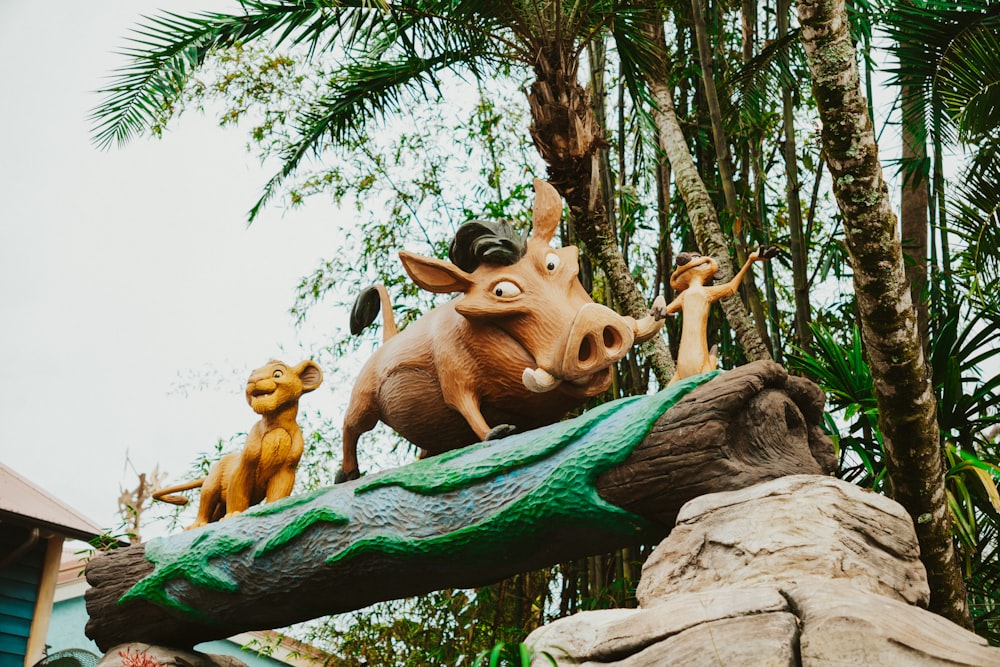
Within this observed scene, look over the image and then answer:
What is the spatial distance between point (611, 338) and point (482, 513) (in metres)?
0.74

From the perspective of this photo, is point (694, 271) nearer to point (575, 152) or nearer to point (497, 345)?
point (497, 345)

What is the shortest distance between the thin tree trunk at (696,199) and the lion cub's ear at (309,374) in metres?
1.68

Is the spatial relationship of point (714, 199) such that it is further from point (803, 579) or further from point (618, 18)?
point (803, 579)

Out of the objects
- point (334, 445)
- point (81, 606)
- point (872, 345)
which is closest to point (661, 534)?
point (872, 345)

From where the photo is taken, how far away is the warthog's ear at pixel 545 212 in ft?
11.5

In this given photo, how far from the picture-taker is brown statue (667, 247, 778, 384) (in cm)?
289

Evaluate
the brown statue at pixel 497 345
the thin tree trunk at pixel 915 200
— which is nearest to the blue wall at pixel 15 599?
the brown statue at pixel 497 345

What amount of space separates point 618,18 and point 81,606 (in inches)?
250

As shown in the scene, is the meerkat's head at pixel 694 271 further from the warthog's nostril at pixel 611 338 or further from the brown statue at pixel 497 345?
the warthog's nostril at pixel 611 338

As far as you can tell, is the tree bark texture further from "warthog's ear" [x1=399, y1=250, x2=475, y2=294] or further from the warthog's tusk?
"warthog's ear" [x1=399, y1=250, x2=475, y2=294]

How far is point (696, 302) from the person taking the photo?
10.1 feet

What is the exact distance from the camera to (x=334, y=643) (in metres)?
5.79

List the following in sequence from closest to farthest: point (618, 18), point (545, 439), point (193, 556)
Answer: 1. point (545, 439)
2. point (193, 556)
3. point (618, 18)

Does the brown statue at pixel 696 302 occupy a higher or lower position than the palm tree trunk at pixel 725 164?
lower
